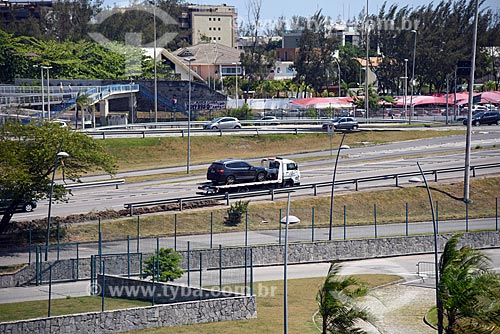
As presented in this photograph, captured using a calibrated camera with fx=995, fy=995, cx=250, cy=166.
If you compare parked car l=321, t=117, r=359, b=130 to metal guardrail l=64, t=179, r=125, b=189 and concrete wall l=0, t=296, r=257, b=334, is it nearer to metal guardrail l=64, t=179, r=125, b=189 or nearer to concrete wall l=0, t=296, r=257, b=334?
metal guardrail l=64, t=179, r=125, b=189

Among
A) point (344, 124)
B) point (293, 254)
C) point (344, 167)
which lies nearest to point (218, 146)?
point (344, 124)

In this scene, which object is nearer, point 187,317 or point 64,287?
point 187,317

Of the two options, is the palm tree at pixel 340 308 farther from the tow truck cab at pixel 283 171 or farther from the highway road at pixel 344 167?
the tow truck cab at pixel 283 171

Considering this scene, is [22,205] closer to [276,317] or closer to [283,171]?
[283,171]

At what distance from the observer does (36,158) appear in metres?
46.2

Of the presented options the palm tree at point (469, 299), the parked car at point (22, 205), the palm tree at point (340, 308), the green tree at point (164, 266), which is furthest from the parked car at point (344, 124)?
the palm tree at point (340, 308)

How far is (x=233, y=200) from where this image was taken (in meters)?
52.9

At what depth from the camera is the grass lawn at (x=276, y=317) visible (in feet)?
109

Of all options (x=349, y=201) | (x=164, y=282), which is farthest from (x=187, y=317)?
(x=349, y=201)

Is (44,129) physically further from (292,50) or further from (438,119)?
(292,50)

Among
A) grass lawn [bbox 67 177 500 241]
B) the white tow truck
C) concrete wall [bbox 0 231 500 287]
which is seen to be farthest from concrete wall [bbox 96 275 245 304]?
the white tow truck

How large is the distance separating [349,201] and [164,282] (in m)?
19.7

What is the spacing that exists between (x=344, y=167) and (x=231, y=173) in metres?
13.3

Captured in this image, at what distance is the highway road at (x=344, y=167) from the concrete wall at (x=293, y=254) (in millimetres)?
9043
